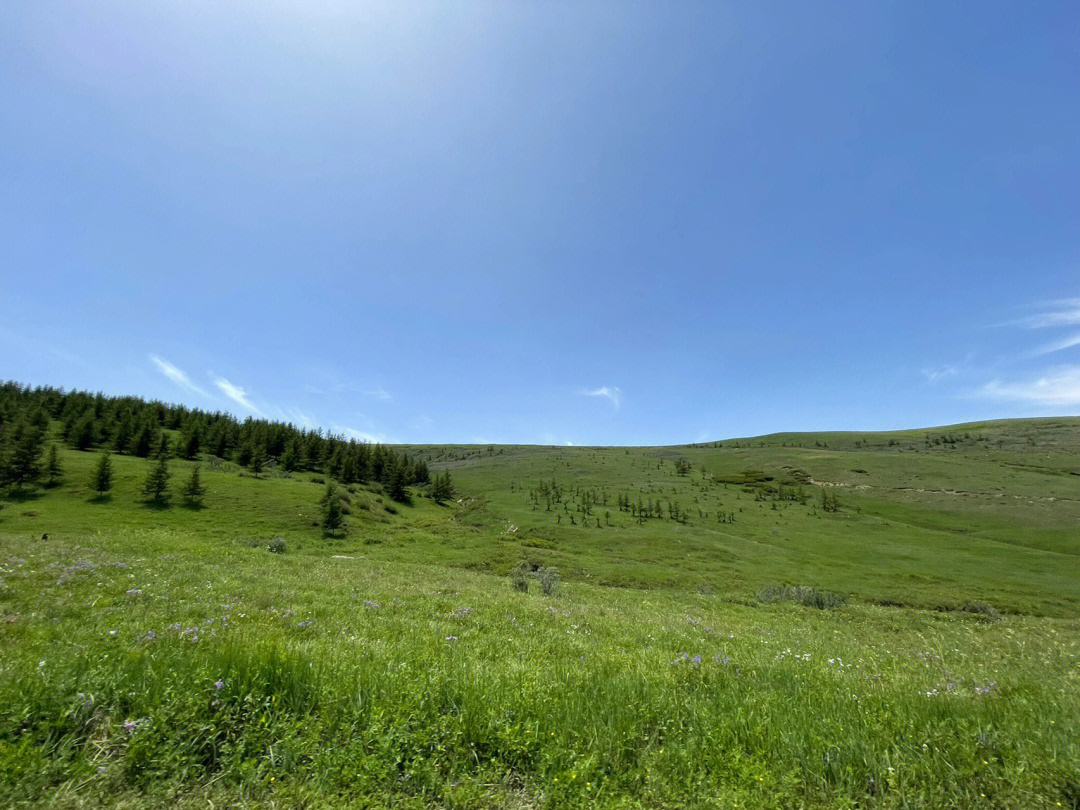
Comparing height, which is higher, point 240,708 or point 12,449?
point 12,449

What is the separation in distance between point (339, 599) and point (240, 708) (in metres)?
9.36

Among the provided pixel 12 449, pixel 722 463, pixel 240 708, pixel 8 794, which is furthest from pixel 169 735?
pixel 722 463

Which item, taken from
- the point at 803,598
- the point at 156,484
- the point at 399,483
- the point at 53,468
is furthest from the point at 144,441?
the point at 803,598

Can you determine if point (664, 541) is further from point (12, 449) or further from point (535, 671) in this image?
point (12, 449)

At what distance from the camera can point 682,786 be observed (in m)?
3.44

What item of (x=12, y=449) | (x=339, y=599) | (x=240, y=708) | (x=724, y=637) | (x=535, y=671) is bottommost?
(x=724, y=637)

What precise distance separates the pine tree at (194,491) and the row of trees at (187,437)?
2018 cm

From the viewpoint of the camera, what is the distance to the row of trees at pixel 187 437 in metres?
80.8

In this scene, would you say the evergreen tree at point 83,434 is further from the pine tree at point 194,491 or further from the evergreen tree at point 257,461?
the pine tree at point 194,491

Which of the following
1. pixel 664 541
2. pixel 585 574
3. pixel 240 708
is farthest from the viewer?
pixel 664 541

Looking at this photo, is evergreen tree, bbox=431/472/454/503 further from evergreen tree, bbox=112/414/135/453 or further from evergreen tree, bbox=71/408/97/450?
evergreen tree, bbox=71/408/97/450

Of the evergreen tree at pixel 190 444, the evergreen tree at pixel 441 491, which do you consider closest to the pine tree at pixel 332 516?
the evergreen tree at pixel 441 491

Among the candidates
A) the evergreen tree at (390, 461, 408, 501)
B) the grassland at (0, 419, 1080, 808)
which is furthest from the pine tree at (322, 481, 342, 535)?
the evergreen tree at (390, 461, 408, 501)

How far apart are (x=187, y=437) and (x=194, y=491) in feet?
125
